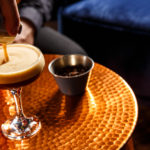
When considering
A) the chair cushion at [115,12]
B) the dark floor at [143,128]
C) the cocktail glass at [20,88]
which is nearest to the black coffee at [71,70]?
the cocktail glass at [20,88]

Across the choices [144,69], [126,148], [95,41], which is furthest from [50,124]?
[95,41]

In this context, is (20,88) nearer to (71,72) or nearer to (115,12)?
(71,72)

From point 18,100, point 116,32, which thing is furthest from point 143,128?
point 18,100

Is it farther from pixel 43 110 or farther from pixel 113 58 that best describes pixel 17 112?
pixel 113 58

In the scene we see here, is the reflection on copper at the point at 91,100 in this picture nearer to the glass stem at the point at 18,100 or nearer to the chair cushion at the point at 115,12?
the glass stem at the point at 18,100

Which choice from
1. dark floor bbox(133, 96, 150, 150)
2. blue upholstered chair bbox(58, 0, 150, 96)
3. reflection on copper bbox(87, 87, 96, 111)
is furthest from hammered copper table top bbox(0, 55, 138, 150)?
blue upholstered chair bbox(58, 0, 150, 96)

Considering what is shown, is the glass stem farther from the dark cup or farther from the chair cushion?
the chair cushion
